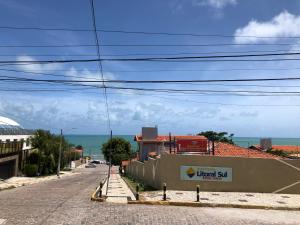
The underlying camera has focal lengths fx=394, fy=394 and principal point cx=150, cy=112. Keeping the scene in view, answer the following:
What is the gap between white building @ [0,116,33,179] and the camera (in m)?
48.1

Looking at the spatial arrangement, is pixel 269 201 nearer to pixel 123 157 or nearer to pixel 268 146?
pixel 268 146

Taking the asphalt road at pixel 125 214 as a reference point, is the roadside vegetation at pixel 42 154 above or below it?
above

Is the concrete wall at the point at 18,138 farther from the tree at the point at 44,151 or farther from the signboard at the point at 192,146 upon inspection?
the signboard at the point at 192,146

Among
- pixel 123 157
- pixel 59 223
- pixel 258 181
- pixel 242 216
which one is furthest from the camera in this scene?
pixel 123 157

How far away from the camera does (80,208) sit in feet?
59.5

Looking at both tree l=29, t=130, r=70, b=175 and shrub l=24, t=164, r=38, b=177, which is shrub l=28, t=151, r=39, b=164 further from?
shrub l=24, t=164, r=38, b=177

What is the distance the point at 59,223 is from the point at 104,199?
641cm

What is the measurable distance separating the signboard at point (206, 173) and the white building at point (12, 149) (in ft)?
94.6

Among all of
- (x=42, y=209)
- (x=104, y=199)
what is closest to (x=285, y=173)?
(x=104, y=199)

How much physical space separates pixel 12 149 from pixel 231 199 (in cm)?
3782

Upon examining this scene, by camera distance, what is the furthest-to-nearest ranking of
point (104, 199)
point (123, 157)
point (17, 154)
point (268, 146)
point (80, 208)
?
point (123, 157) → point (17, 154) → point (268, 146) → point (104, 199) → point (80, 208)

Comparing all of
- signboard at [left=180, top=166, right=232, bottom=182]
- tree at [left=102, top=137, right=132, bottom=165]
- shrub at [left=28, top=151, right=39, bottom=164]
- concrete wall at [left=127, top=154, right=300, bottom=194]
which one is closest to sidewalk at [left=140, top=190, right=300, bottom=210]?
concrete wall at [left=127, top=154, right=300, bottom=194]

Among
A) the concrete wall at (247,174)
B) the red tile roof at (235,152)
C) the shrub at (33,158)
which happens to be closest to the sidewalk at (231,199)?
the concrete wall at (247,174)

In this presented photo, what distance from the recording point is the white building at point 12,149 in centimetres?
4812
